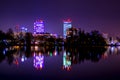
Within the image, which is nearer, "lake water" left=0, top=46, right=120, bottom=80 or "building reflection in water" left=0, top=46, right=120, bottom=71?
"lake water" left=0, top=46, right=120, bottom=80

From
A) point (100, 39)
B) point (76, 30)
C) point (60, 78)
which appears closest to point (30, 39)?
point (76, 30)

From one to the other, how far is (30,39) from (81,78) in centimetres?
9297

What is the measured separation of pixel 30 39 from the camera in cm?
10881

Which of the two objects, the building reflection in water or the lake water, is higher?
the building reflection in water

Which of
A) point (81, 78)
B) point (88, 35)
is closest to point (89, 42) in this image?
point (88, 35)

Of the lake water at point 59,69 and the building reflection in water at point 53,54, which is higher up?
the building reflection in water at point 53,54

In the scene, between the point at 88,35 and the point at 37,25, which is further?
the point at 37,25

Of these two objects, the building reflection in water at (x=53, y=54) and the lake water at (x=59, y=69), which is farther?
the building reflection in water at (x=53, y=54)

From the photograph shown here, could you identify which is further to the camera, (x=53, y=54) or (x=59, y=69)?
(x=53, y=54)

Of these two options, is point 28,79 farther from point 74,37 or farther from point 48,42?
point 48,42

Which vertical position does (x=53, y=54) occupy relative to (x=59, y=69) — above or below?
above

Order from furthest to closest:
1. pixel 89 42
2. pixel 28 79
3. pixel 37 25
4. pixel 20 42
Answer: pixel 37 25
pixel 20 42
pixel 89 42
pixel 28 79

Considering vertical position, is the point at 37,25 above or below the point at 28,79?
above

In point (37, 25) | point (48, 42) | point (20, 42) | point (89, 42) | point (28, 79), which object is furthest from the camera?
point (37, 25)
